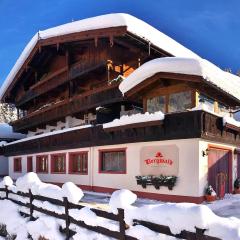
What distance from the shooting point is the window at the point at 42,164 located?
2360 cm

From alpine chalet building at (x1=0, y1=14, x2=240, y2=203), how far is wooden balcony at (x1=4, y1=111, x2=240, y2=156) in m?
0.04

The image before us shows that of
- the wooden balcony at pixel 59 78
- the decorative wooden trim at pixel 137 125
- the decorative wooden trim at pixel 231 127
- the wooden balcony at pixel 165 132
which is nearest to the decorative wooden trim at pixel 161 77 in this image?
the wooden balcony at pixel 165 132

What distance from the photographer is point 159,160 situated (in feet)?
47.0

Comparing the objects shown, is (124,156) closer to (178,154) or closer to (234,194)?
(178,154)

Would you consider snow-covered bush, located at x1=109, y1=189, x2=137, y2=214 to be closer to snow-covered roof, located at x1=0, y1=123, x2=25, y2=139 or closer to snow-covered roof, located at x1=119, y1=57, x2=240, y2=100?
snow-covered roof, located at x1=119, y1=57, x2=240, y2=100

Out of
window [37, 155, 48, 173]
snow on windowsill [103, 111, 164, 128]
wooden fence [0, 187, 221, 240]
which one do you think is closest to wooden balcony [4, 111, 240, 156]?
snow on windowsill [103, 111, 164, 128]

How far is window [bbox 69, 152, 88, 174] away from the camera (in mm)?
19031

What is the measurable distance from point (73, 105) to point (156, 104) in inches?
309

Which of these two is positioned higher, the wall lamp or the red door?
the wall lamp

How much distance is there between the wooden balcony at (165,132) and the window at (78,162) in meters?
0.55

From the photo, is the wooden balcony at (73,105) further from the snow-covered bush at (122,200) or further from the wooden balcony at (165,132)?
the snow-covered bush at (122,200)

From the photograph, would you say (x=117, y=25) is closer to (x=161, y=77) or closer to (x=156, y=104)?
(x=161, y=77)

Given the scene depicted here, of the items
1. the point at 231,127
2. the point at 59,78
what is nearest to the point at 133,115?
the point at 231,127

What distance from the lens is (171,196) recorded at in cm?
1377
